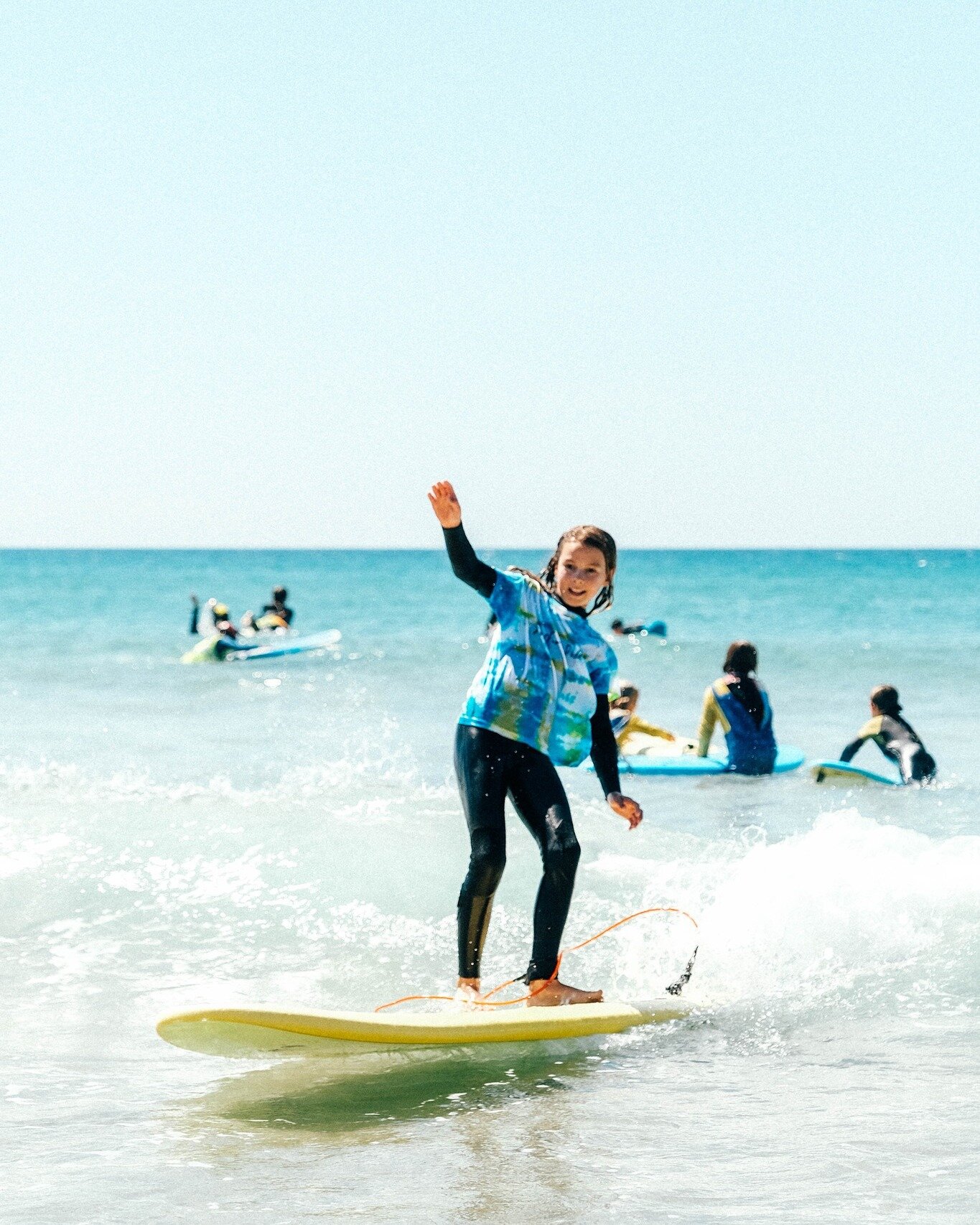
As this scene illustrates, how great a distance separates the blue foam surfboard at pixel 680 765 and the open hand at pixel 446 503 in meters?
7.27

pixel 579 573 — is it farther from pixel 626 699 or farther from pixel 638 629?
pixel 638 629

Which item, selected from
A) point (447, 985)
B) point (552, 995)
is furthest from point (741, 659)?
point (552, 995)

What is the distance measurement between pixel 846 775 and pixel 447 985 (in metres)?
6.44

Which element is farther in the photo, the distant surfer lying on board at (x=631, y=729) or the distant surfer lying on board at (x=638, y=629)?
the distant surfer lying on board at (x=638, y=629)

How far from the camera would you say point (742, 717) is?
1176cm

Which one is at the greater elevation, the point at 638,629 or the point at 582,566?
the point at 582,566

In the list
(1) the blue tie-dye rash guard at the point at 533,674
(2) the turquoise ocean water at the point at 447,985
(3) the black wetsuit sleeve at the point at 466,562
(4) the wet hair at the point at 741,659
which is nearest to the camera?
(2) the turquoise ocean water at the point at 447,985

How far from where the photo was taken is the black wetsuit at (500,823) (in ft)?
15.3

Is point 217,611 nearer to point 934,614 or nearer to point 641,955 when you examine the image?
point 641,955

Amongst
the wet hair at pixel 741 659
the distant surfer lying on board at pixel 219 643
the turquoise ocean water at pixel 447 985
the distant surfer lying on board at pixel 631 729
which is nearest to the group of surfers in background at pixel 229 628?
the distant surfer lying on board at pixel 219 643

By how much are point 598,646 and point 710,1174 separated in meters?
1.79

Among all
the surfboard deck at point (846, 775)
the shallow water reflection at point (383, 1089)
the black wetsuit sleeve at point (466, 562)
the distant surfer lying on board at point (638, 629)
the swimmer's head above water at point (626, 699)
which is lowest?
the shallow water reflection at point (383, 1089)

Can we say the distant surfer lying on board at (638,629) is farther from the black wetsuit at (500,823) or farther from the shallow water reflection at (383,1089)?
→ the shallow water reflection at (383,1089)

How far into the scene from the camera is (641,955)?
6.06 m
